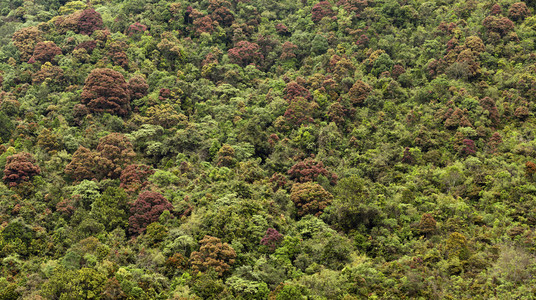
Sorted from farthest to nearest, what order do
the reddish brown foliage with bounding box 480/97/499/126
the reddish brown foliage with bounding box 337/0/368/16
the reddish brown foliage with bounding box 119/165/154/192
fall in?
the reddish brown foliage with bounding box 337/0/368/16 → the reddish brown foliage with bounding box 480/97/499/126 → the reddish brown foliage with bounding box 119/165/154/192

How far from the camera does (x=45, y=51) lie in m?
52.7

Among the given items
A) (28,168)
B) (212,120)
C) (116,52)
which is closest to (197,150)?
(212,120)

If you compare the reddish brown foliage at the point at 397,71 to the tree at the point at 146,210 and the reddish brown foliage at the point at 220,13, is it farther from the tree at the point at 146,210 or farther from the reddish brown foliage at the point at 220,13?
the tree at the point at 146,210

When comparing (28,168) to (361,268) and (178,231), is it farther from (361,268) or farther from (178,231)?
(361,268)

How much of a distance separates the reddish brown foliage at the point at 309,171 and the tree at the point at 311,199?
4.71ft

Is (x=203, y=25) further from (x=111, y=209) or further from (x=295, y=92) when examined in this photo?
(x=111, y=209)

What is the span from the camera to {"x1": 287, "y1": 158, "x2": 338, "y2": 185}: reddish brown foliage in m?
39.8

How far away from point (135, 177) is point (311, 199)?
561 inches

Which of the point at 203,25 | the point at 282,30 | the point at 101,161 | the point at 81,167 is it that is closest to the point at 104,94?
the point at 101,161

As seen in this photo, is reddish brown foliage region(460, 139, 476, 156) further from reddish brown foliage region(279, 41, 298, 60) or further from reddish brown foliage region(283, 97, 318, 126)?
reddish brown foliage region(279, 41, 298, 60)

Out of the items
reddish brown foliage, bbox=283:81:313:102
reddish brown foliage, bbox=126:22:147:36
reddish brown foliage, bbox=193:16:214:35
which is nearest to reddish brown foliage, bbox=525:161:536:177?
reddish brown foliage, bbox=283:81:313:102

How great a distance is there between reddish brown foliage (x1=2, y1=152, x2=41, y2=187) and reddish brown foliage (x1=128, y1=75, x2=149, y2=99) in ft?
42.6

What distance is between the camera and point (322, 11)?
208 ft

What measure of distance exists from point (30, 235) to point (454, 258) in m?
28.0
